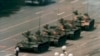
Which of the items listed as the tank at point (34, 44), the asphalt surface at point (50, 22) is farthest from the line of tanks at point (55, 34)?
the asphalt surface at point (50, 22)

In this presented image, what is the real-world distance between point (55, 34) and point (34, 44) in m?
6.90

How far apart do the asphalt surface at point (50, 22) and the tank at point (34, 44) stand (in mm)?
890

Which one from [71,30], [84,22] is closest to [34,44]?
[71,30]

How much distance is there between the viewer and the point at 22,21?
11350 cm

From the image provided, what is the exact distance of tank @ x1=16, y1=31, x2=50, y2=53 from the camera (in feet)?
298

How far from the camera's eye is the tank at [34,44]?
298ft

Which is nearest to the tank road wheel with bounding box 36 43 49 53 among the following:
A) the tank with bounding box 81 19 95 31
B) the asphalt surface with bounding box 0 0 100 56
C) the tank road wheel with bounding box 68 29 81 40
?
the asphalt surface with bounding box 0 0 100 56

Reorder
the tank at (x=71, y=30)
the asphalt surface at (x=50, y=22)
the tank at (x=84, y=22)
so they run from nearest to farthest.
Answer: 1. the asphalt surface at (x=50, y=22)
2. the tank at (x=71, y=30)
3. the tank at (x=84, y=22)

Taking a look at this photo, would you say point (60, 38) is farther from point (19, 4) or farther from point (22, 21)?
point (19, 4)

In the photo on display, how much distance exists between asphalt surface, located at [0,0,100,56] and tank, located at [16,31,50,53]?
2.92 feet

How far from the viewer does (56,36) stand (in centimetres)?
9644

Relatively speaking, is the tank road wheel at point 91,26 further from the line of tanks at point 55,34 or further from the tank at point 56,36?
the tank at point 56,36

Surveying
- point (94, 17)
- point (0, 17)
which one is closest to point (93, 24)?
point (94, 17)

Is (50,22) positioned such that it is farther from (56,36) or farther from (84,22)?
(56,36)
